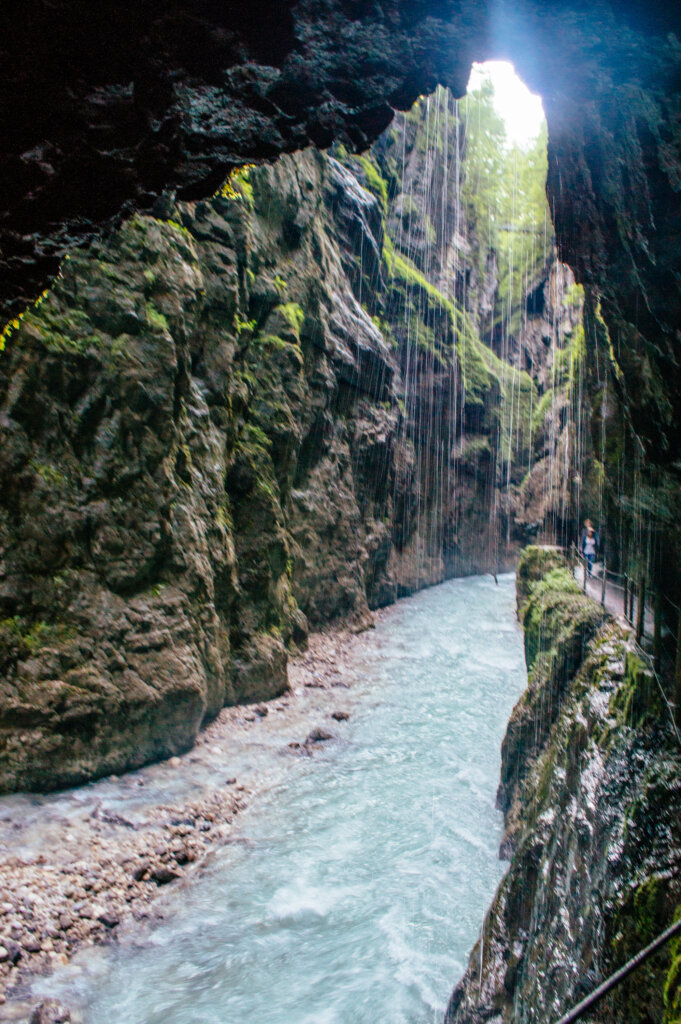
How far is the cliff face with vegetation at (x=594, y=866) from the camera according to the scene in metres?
3.34

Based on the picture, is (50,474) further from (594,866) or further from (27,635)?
(594,866)

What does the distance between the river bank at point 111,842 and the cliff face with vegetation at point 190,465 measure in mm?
540

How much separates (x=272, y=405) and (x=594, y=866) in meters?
12.4

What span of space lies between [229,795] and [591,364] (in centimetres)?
975

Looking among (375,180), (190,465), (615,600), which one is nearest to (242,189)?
(190,465)

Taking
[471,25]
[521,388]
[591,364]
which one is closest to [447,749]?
[591,364]

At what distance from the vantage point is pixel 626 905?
3461mm

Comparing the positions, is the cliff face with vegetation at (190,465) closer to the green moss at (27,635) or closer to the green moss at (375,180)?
the green moss at (27,635)

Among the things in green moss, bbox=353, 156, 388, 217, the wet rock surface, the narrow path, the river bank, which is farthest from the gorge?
green moss, bbox=353, 156, 388, 217

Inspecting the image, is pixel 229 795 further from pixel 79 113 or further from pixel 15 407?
pixel 79 113

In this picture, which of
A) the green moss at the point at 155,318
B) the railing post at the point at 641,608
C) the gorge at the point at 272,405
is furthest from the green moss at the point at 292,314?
the railing post at the point at 641,608

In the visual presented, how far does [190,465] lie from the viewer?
11.1 meters

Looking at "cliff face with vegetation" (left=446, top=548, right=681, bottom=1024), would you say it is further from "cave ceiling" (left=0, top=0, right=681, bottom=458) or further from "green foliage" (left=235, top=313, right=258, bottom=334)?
"green foliage" (left=235, top=313, right=258, bottom=334)

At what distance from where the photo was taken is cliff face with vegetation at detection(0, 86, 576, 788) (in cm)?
826
